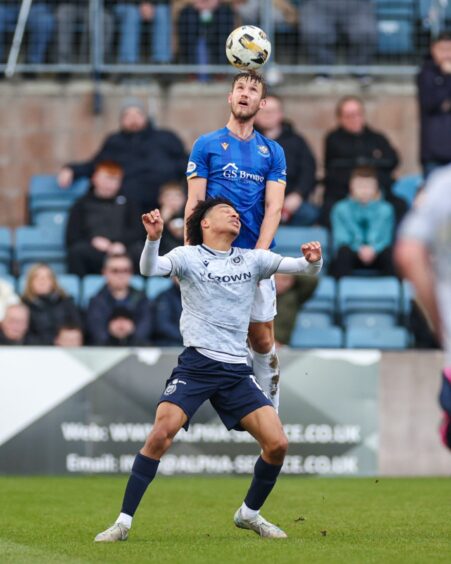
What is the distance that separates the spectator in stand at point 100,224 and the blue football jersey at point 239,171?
275 inches

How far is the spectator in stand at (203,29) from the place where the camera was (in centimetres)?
1806

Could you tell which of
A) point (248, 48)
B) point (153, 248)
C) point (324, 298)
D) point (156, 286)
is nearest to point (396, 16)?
point (324, 298)

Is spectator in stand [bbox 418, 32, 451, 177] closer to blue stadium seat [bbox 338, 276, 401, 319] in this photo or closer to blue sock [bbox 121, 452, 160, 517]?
blue stadium seat [bbox 338, 276, 401, 319]

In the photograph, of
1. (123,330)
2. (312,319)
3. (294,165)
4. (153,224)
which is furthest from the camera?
(294,165)

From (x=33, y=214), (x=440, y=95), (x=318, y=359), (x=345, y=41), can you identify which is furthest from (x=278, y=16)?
(x=318, y=359)

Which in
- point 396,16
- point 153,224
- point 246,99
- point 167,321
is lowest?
→ point 167,321

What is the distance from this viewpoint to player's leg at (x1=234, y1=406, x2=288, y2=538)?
27.9 feet

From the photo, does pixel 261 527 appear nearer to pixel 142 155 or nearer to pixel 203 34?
pixel 142 155

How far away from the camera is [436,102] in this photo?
16891 mm

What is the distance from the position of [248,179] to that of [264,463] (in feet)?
6.10

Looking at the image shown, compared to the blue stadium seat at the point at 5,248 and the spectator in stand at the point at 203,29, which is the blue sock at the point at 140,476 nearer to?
the blue stadium seat at the point at 5,248

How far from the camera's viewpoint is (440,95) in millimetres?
16844

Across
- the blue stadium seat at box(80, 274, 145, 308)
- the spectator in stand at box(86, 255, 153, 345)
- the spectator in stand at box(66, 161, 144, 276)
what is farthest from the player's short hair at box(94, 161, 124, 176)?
the spectator in stand at box(86, 255, 153, 345)

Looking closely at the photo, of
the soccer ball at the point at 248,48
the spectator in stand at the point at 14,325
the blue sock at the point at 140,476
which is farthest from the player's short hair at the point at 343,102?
the blue sock at the point at 140,476
